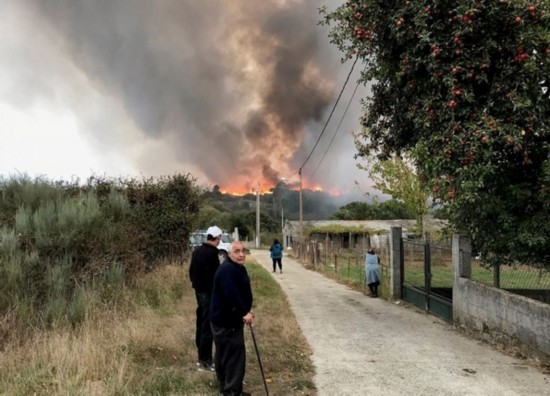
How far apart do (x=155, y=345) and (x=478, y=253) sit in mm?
6504

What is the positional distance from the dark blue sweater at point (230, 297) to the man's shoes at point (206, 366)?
4.23 feet

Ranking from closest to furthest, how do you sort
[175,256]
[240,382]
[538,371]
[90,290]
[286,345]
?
[240,382] → [538,371] → [286,345] → [90,290] → [175,256]

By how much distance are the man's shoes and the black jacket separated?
37.1 inches

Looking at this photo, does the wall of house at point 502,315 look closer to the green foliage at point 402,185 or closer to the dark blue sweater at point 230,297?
the dark blue sweater at point 230,297

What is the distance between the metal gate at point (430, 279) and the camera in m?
10.8

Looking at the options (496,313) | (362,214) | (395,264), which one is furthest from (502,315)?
(362,214)

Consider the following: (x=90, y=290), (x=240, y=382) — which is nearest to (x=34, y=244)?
(x=90, y=290)

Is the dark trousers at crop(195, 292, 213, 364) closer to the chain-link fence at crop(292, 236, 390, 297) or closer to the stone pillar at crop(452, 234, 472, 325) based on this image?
the stone pillar at crop(452, 234, 472, 325)

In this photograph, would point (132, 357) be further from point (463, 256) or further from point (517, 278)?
point (517, 278)

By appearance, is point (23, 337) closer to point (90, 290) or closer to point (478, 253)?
point (90, 290)

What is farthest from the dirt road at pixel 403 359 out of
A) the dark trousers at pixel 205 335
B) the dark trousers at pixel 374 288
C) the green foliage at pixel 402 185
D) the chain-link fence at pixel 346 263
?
the green foliage at pixel 402 185

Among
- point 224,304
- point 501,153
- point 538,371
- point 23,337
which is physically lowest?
point 538,371

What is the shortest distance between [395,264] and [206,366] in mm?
8986

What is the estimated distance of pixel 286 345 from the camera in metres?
7.78
